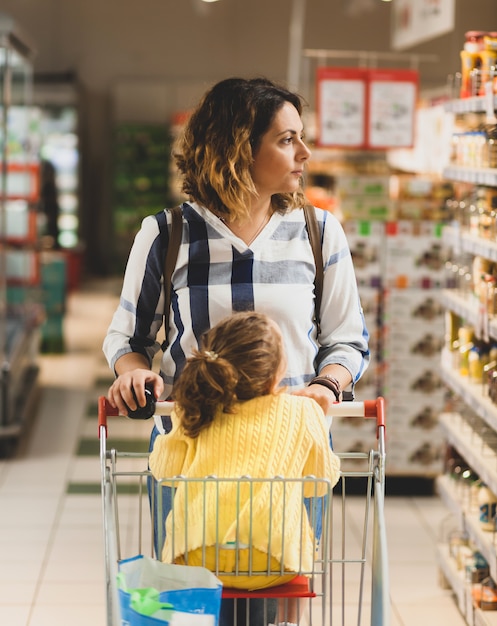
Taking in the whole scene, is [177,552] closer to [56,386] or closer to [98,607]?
[98,607]

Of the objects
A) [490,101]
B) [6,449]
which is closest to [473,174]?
[490,101]

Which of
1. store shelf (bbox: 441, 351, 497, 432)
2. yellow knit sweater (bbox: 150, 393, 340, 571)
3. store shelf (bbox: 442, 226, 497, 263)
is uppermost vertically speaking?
store shelf (bbox: 442, 226, 497, 263)

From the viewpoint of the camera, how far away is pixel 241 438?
6.98 feet

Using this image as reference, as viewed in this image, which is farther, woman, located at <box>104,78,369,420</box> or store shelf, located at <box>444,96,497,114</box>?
store shelf, located at <box>444,96,497,114</box>

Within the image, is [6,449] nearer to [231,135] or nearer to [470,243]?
[470,243]

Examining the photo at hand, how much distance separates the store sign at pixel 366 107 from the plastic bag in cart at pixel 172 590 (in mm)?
4600

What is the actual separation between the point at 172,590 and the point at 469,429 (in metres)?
2.52

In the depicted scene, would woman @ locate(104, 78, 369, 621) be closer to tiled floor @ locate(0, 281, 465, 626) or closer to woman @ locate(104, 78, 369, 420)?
woman @ locate(104, 78, 369, 420)

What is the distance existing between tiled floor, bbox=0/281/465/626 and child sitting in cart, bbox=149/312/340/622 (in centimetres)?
205

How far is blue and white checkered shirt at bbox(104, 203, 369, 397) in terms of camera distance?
2492 millimetres

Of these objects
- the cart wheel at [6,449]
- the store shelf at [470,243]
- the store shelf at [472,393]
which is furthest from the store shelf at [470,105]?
the cart wheel at [6,449]

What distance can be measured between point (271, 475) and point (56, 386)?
22.2 feet

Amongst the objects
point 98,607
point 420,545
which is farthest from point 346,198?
point 98,607

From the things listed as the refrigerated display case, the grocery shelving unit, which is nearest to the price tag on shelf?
the grocery shelving unit
